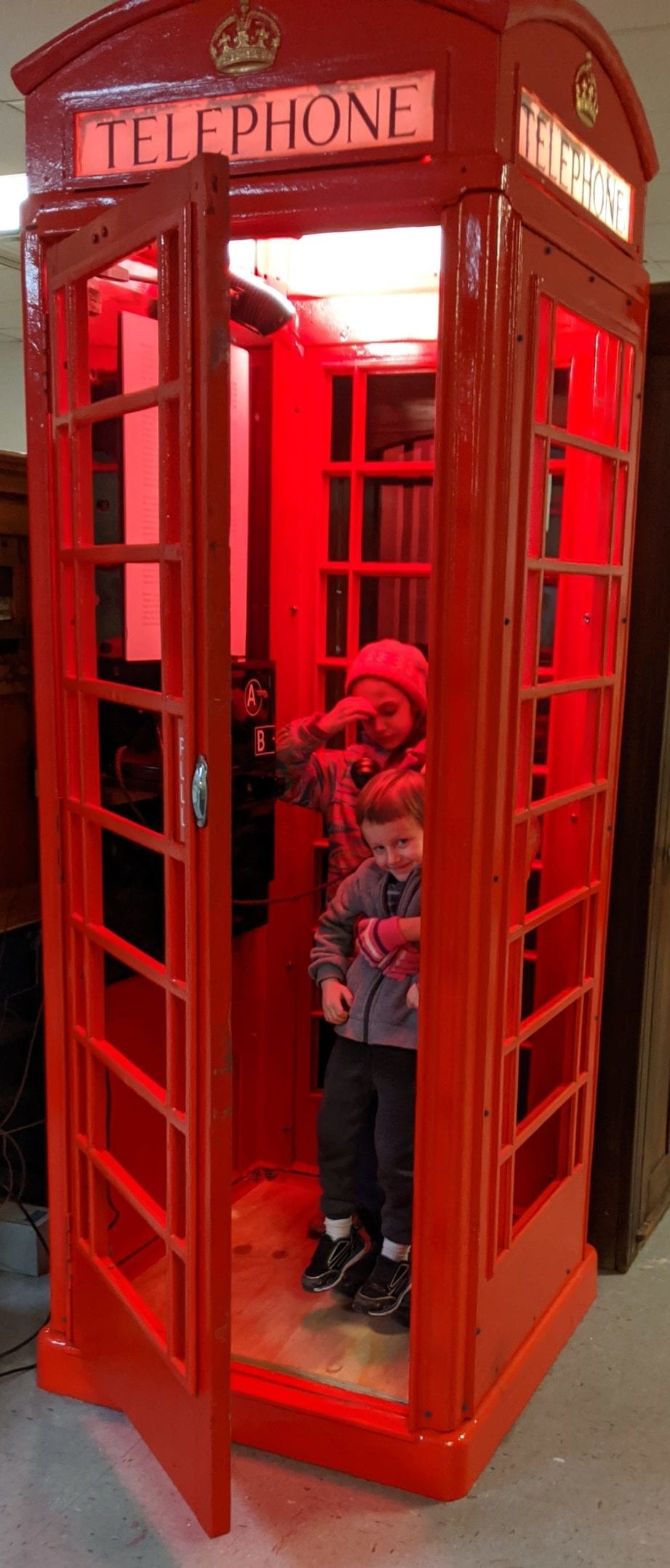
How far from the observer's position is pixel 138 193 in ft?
5.81

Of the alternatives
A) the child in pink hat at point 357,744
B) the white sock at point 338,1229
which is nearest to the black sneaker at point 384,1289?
the white sock at point 338,1229

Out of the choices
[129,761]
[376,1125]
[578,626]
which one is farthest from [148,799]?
[578,626]

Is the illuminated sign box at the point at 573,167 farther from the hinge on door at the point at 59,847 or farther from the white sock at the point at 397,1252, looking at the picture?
the white sock at the point at 397,1252

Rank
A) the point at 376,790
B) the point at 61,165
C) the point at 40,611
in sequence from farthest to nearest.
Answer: the point at 376,790
the point at 40,611
the point at 61,165

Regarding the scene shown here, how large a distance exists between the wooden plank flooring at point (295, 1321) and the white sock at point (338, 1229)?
119 millimetres

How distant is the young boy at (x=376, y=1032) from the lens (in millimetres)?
2361

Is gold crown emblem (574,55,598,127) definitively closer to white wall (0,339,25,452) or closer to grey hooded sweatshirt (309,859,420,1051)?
grey hooded sweatshirt (309,859,420,1051)

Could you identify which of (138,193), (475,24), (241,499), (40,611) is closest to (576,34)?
(475,24)

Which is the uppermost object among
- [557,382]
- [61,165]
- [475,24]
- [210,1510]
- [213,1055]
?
[475,24]

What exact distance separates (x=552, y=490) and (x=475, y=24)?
106cm

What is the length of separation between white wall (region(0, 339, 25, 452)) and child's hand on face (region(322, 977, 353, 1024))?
6.51m

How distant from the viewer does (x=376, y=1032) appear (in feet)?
8.11

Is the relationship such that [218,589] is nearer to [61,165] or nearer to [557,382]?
[61,165]

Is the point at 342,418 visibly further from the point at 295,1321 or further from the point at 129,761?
the point at 295,1321
